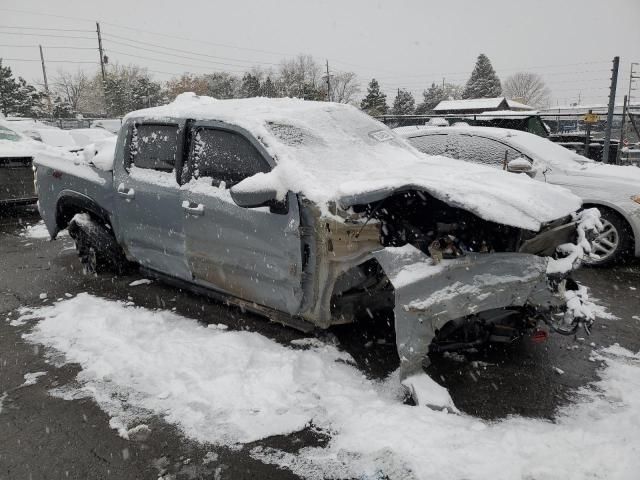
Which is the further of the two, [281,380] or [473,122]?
[473,122]

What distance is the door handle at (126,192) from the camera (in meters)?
4.79

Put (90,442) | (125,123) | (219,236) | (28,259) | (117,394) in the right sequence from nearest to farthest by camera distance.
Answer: (90,442)
(117,394)
(219,236)
(125,123)
(28,259)

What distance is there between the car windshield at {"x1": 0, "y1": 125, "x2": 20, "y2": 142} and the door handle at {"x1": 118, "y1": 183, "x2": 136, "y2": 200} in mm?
6486

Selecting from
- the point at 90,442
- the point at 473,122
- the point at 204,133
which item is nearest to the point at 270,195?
the point at 204,133

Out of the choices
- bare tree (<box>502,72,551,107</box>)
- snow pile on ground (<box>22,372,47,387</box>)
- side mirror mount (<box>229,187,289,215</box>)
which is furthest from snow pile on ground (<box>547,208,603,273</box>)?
bare tree (<box>502,72,551,107</box>)

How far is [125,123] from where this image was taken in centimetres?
507

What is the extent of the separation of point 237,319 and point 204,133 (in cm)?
161

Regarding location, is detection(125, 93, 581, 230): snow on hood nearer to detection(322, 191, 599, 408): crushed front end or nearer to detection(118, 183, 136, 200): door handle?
detection(322, 191, 599, 408): crushed front end

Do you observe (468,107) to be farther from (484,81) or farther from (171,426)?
(171,426)

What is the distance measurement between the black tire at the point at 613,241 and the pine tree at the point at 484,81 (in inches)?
2350

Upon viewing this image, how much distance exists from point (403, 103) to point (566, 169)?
4820 centimetres

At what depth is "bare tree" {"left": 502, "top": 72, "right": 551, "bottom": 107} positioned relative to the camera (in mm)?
93000

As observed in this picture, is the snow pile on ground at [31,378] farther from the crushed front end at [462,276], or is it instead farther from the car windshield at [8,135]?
the car windshield at [8,135]

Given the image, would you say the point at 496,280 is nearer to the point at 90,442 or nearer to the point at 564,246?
the point at 564,246
